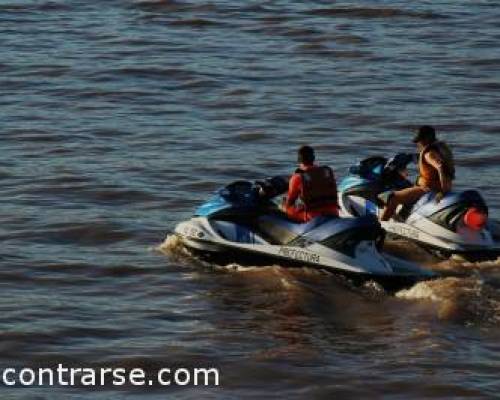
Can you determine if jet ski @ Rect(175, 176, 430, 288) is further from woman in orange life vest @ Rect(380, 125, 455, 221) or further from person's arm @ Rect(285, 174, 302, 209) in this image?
woman in orange life vest @ Rect(380, 125, 455, 221)

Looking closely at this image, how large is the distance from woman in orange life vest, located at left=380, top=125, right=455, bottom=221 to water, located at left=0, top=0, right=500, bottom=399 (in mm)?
745

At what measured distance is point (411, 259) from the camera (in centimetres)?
1912

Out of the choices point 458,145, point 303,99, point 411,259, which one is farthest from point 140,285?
point 303,99

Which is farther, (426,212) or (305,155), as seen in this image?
(426,212)

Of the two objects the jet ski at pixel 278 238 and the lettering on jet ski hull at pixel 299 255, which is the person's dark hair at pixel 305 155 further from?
the lettering on jet ski hull at pixel 299 255

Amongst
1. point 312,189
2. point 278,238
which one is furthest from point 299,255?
point 312,189

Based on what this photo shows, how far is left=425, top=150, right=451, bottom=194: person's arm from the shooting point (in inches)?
731

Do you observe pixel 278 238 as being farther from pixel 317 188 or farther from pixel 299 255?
pixel 317 188

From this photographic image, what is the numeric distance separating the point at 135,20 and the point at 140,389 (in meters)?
23.0

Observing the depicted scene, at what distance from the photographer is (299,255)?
17766 millimetres

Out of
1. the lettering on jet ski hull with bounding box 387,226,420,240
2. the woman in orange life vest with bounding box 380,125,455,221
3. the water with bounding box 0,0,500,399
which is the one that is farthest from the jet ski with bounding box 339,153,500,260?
the water with bounding box 0,0,500,399

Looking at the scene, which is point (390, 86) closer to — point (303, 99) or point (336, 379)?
point (303, 99)

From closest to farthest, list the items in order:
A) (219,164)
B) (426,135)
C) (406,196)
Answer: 1. (426,135)
2. (406,196)
3. (219,164)

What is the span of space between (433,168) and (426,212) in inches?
20.6
